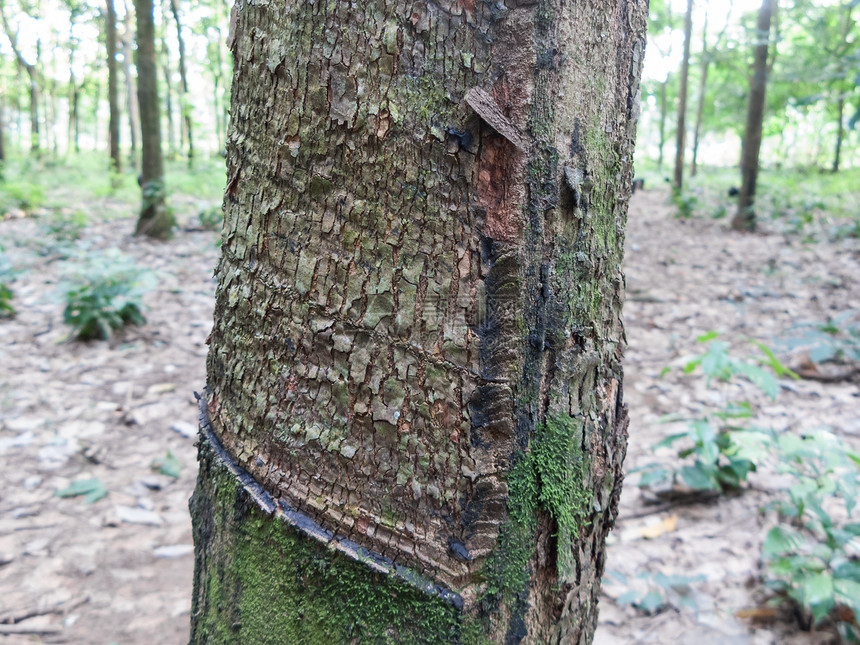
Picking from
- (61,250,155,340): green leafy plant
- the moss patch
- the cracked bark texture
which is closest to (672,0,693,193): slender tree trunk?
(61,250,155,340): green leafy plant

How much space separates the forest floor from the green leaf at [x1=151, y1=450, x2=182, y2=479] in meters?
0.02

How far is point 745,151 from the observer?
815 centimetres

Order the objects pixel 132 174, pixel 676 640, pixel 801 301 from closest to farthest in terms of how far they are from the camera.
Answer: pixel 676 640 → pixel 801 301 → pixel 132 174

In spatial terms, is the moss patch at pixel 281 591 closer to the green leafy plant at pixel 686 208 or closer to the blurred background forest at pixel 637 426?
the blurred background forest at pixel 637 426

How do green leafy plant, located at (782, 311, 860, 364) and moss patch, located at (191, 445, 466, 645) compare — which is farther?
green leafy plant, located at (782, 311, 860, 364)

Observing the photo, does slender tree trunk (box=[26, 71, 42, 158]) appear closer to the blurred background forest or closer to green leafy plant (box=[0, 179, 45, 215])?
green leafy plant (box=[0, 179, 45, 215])

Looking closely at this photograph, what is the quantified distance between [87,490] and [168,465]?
331 mm

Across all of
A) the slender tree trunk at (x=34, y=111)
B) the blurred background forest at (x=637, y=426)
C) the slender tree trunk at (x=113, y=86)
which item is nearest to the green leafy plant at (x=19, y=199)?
the blurred background forest at (x=637, y=426)

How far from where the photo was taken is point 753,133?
8.06 meters

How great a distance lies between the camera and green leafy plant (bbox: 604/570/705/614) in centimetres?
188

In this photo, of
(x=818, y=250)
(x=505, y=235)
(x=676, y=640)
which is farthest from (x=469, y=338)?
(x=818, y=250)

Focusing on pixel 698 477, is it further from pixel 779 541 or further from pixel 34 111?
pixel 34 111

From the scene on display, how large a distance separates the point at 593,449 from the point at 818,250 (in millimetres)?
7324

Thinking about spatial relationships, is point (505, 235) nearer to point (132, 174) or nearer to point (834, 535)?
point (834, 535)
